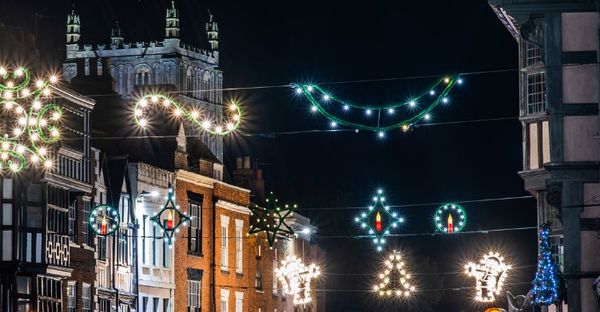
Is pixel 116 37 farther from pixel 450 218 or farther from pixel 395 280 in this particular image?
pixel 450 218

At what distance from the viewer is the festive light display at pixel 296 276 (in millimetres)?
79544

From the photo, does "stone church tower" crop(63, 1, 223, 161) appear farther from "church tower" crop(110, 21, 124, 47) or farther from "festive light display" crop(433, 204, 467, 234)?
"festive light display" crop(433, 204, 467, 234)

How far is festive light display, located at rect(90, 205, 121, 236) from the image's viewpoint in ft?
174

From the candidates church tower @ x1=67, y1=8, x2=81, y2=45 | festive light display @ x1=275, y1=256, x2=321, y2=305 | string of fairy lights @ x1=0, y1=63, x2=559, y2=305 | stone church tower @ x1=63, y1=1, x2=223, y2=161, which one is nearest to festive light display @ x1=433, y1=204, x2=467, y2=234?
string of fairy lights @ x1=0, y1=63, x2=559, y2=305

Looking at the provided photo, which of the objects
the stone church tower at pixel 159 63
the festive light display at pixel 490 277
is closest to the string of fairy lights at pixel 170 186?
the festive light display at pixel 490 277

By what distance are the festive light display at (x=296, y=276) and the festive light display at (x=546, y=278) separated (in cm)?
3349

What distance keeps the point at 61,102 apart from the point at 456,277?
61.7m

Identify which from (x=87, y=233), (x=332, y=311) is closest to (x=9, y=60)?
(x=87, y=233)

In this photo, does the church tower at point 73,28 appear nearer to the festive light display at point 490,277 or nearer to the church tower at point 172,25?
the church tower at point 172,25

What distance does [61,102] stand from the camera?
184ft

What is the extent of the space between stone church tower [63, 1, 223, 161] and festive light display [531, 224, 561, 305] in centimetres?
9476

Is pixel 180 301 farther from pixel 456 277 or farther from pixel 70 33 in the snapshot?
pixel 70 33

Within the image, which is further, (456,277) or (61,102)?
(456,277)

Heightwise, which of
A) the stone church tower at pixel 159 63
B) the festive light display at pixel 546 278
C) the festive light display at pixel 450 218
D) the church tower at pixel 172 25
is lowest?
the festive light display at pixel 546 278
